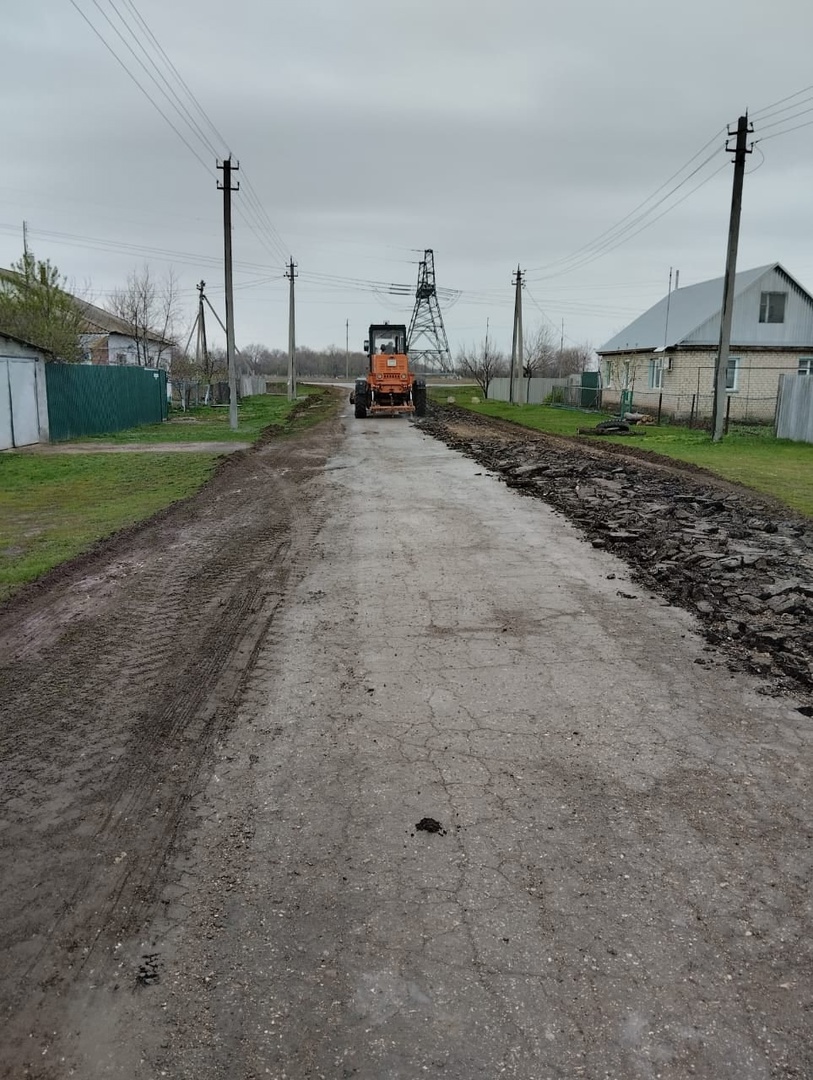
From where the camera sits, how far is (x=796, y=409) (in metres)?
22.5

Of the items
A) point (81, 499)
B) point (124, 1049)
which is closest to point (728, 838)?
point (124, 1049)

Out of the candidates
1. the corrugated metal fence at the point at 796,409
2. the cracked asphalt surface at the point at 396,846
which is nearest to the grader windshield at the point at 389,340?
the corrugated metal fence at the point at 796,409

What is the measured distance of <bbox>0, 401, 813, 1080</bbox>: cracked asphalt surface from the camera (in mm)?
2438

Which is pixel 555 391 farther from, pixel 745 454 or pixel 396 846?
pixel 396 846

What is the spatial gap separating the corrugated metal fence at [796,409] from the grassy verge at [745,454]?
383 mm

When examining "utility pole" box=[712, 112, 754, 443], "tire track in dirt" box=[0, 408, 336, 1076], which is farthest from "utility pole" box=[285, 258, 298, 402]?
"tire track in dirt" box=[0, 408, 336, 1076]

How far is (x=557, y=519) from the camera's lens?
1087cm

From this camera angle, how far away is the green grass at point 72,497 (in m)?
8.68

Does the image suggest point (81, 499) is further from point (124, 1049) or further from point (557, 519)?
point (124, 1049)

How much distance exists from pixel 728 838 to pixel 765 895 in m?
0.38

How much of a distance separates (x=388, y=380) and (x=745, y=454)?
619 inches

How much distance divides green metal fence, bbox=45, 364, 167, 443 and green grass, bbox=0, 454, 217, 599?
4.71 metres

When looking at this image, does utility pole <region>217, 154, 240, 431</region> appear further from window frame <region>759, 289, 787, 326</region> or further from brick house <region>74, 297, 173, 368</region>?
window frame <region>759, 289, 787, 326</region>

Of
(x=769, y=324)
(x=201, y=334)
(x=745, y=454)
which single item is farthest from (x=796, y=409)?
(x=201, y=334)
